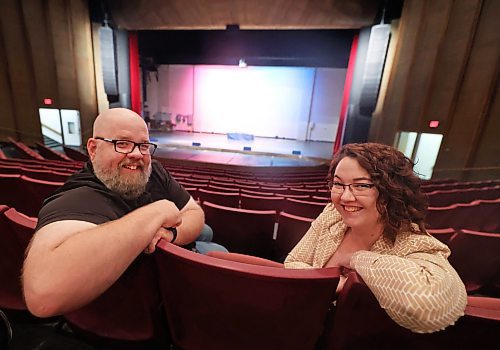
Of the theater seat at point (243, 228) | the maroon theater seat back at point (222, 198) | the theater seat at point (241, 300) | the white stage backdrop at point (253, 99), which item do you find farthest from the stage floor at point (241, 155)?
the theater seat at point (241, 300)

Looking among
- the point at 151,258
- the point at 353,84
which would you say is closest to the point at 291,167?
the point at 353,84

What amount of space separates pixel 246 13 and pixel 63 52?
20.8ft

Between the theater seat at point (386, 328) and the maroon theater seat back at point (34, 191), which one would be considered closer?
the theater seat at point (386, 328)

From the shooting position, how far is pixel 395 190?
0.92m

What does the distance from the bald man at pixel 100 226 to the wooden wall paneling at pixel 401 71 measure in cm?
716

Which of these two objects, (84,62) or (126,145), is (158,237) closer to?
(126,145)

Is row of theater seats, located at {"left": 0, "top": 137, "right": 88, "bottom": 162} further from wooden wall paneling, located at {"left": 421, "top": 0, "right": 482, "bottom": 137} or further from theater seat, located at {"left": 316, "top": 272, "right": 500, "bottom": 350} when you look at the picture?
wooden wall paneling, located at {"left": 421, "top": 0, "right": 482, "bottom": 137}

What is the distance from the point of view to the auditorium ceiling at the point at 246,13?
6930 mm

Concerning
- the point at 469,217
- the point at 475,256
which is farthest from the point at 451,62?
the point at 475,256

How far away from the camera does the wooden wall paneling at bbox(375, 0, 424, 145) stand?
597 cm

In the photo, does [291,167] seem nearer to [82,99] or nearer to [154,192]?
[154,192]

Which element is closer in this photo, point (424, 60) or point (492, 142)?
point (492, 142)

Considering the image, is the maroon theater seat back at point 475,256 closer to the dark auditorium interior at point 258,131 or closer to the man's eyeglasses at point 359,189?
the dark auditorium interior at point 258,131

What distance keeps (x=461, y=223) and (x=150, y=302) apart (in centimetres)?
290
